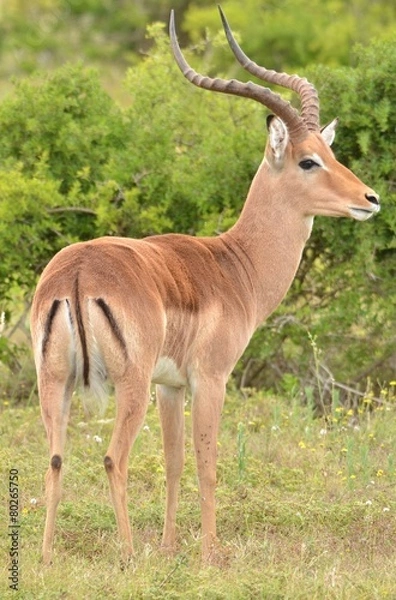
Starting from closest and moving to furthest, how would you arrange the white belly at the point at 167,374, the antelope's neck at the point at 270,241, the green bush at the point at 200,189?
the white belly at the point at 167,374 < the antelope's neck at the point at 270,241 < the green bush at the point at 200,189

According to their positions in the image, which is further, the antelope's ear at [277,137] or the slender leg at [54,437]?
the antelope's ear at [277,137]

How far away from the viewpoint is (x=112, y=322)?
17.2ft

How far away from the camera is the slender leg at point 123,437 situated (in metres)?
5.28

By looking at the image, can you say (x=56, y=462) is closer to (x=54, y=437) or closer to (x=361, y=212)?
(x=54, y=437)

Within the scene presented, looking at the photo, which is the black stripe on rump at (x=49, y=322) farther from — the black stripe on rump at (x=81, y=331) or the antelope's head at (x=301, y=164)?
the antelope's head at (x=301, y=164)

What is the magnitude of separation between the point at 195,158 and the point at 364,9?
1179cm

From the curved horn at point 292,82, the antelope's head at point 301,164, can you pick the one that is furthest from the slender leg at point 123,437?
the curved horn at point 292,82

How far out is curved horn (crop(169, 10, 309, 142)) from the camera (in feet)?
20.4

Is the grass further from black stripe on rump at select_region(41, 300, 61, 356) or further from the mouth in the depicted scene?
the mouth

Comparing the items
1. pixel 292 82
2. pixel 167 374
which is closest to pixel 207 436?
A: pixel 167 374

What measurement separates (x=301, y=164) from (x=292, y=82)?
0.60 m

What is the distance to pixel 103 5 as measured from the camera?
23.3 m

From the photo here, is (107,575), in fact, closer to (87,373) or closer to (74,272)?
(87,373)

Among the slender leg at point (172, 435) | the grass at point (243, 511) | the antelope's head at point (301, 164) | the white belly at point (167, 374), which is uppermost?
the antelope's head at point (301, 164)
